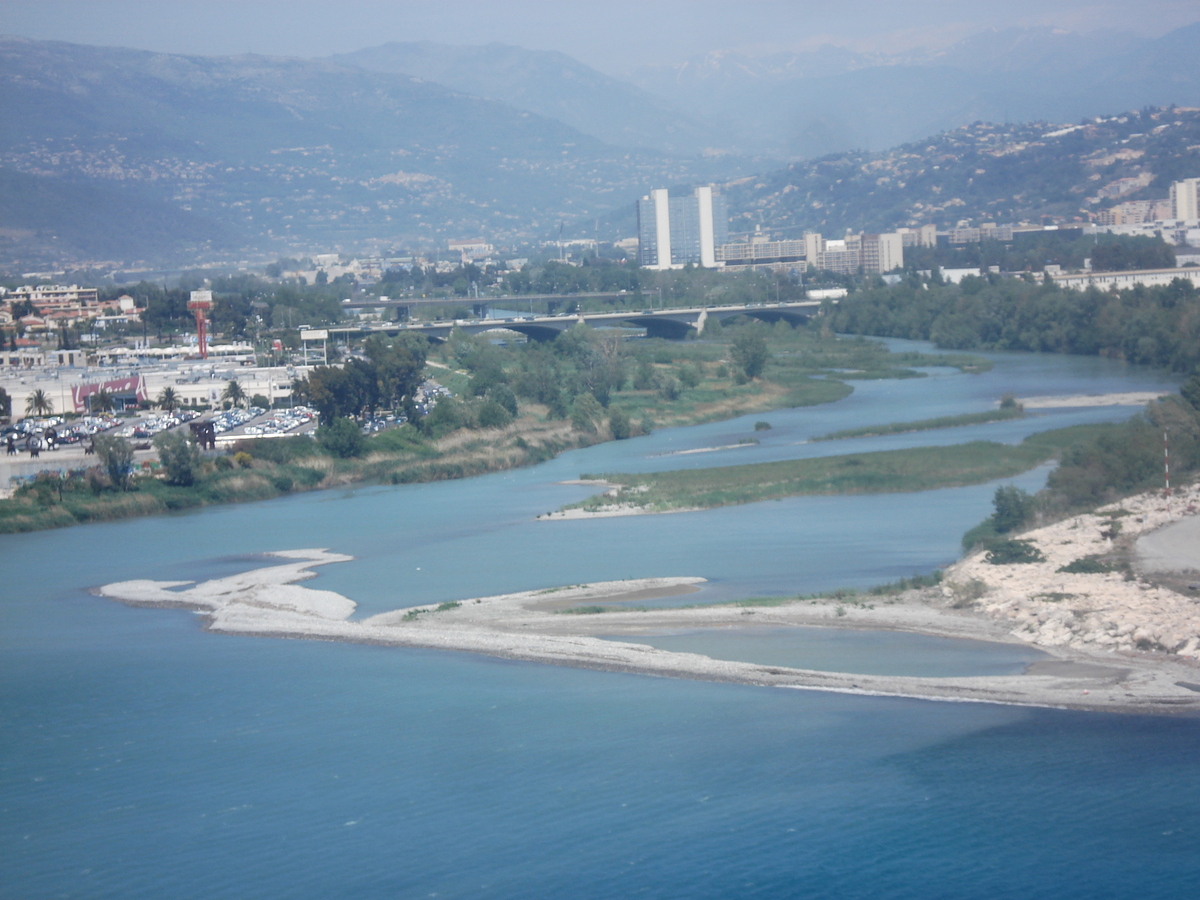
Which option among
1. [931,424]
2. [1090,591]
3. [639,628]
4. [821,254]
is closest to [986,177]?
[821,254]

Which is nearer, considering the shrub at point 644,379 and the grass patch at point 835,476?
the grass patch at point 835,476

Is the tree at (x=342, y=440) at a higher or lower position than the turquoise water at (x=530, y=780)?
higher

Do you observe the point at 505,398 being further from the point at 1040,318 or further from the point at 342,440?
the point at 1040,318

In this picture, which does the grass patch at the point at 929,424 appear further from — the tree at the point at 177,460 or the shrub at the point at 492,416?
the tree at the point at 177,460

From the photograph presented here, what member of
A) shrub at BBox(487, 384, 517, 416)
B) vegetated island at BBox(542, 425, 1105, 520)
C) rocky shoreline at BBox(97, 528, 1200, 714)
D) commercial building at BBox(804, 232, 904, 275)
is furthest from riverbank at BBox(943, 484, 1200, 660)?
commercial building at BBox(804, 232, 904, 275)

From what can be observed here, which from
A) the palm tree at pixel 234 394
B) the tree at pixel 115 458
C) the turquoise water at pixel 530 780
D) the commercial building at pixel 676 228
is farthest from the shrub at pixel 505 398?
the commercial building at pixel 676 228

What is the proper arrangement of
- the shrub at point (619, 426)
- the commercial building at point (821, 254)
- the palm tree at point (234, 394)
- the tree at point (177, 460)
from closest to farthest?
the tree at point (177, 460)
the shrub at point (619, 426)
the palm tree at point (234, 394)
the commercial building at point (821, 254)
